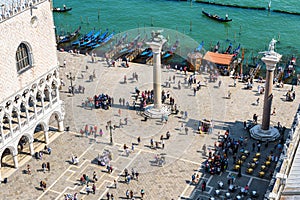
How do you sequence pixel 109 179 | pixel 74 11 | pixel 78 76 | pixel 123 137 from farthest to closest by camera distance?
pixel 74 11, pixel 78 76, pixel 123 137, pixel 109 179

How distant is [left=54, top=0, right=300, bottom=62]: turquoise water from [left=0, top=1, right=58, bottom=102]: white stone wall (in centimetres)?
4489

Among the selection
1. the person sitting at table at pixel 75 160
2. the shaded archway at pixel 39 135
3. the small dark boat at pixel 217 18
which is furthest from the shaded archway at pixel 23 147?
the small dark boat at pixel 217 18

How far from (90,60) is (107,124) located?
22411mm

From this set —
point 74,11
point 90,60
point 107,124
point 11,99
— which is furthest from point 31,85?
point 74,11

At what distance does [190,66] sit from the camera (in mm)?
94812

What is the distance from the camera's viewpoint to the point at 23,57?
6719 cm

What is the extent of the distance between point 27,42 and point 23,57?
1.93 m

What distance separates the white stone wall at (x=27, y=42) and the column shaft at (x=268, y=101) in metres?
26.7

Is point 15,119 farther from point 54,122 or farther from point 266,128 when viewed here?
point 266,128

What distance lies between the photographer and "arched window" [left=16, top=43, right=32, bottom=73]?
66438 millimetres

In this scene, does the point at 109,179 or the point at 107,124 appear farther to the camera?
the point at 107,124

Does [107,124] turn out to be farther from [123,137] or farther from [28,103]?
[28,103]

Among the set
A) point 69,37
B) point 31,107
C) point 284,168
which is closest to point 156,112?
point 31,107

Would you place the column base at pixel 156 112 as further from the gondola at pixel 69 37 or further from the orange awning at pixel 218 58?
the gondola at pixel 69 37
